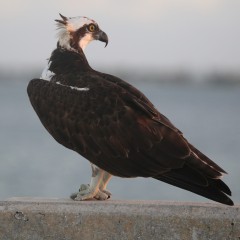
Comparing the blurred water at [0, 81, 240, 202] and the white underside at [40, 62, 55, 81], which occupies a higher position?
the white underside at [40, 62, 55, 81]

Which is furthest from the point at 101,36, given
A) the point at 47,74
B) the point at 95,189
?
the point at 95,189

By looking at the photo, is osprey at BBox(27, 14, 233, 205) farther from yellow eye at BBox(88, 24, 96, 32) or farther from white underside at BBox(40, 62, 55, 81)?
yellow eye at BBox(88, 24, 96, 32)

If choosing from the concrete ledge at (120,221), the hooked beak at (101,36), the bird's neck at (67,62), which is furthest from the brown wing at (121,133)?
the hooked beak at (101,36)

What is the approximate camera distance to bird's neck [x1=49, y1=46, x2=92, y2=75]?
10.7 m

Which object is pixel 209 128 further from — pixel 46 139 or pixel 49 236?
pixel 49 236

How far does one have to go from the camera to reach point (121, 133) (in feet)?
32.7

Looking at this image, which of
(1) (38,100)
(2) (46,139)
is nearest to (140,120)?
(1) (38,100)

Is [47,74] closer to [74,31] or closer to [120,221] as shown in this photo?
[74,31]

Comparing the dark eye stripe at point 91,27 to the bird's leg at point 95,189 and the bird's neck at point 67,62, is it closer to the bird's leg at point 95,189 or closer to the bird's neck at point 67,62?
the bird's neck at point 67,62

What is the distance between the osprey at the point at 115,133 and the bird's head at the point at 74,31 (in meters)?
0.55

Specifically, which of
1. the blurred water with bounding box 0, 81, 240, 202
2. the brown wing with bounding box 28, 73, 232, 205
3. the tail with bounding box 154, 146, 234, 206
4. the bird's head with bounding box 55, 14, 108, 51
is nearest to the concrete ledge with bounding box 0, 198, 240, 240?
the tail with bounding box 154, 146, 234, 206

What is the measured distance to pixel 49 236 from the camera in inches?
353

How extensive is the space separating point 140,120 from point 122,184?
65.6 feet

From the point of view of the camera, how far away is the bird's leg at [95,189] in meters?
10.0
